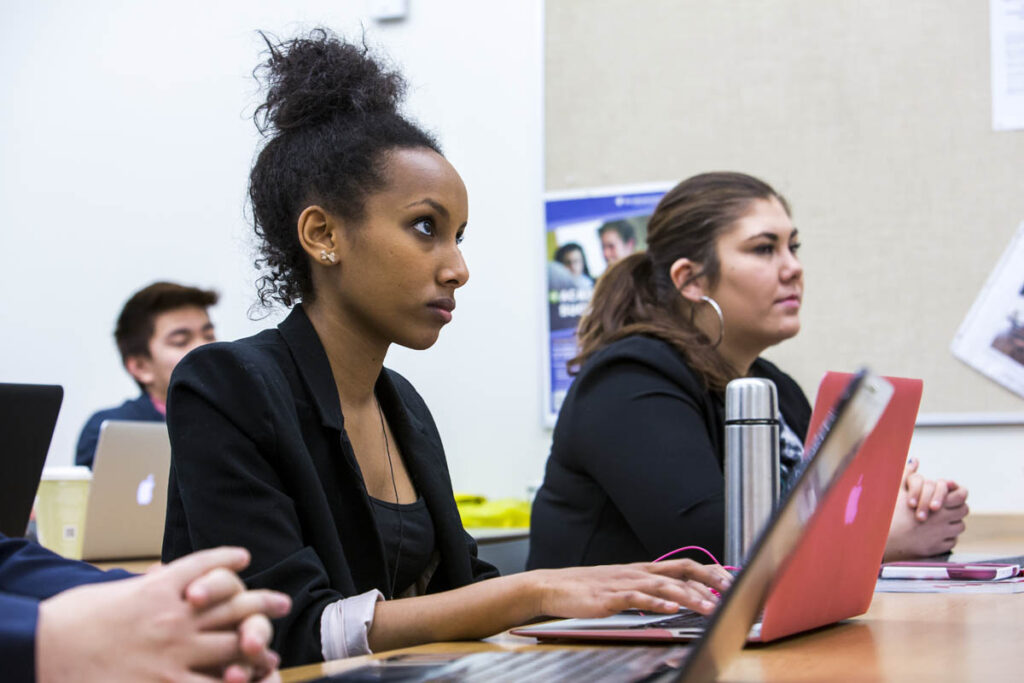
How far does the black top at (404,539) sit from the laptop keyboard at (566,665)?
17.3 inches

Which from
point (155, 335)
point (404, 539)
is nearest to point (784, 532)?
point (404, 539)

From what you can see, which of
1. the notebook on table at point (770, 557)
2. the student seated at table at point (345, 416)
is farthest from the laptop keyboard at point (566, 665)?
the student seated at table at point (345, 416)

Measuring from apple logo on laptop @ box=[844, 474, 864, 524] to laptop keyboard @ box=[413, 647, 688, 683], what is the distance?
0.62 ft

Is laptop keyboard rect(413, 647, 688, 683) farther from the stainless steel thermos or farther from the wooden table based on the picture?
the stainless steel thermos

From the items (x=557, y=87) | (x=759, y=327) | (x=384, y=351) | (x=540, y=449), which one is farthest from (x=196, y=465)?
(x=557, y=87)

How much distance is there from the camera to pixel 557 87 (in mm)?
3055

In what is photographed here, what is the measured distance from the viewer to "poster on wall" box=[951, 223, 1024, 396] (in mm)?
2668

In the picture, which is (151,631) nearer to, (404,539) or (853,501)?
(853,501)

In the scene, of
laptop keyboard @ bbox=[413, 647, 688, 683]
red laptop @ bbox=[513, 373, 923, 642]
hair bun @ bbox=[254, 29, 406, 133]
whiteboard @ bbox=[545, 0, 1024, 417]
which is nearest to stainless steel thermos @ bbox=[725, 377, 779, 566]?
red laptop @ bbox=[513, 373, 923, 642]

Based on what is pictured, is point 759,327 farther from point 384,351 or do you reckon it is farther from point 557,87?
point 557,87

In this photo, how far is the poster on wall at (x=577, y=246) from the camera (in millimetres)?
2955

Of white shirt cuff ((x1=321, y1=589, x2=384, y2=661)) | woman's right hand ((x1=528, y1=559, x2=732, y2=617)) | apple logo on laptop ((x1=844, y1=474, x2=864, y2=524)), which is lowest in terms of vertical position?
white shirt cuff ((x1=321, y1=589, x2=384, y2=661))

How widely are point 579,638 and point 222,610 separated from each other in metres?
0.37

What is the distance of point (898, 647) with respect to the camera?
34.1 inches
